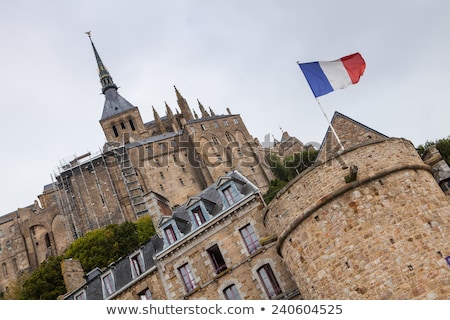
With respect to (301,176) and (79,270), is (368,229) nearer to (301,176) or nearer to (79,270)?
(301,176)

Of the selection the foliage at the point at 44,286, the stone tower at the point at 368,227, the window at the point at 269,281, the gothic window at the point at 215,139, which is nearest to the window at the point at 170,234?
the window at the point at 269,281

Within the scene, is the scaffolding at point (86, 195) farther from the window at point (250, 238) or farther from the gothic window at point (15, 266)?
the window at point (250, 238)

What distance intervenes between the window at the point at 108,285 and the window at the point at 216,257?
4732mm

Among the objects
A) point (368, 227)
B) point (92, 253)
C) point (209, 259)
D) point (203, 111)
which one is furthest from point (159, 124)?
point (368, 227)

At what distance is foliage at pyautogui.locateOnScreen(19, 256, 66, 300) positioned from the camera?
1638 inches

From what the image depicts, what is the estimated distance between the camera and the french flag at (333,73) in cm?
1534

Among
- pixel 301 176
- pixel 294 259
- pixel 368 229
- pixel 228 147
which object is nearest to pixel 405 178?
pixel 368 229

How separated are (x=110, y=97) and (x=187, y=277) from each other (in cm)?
7557

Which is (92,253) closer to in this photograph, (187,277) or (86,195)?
(86,195)

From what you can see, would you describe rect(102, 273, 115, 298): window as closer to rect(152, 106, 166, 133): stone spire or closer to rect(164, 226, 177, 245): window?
rect(164, 226, 177, 245): window

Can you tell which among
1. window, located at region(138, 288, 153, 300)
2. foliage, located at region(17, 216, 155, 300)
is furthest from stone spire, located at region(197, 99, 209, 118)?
window, located at region(138, 288, 153, 300)

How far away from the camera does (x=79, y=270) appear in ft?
83.5

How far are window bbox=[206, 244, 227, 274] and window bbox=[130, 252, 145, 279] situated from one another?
127 inches
